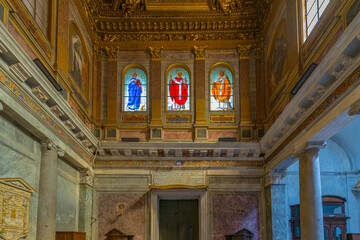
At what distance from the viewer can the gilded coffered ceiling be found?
64.3 ft

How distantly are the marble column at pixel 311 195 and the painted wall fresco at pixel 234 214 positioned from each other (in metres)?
5.30

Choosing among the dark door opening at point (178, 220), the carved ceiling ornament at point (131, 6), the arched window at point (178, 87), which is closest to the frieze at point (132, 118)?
the arched window at point (178, 87)

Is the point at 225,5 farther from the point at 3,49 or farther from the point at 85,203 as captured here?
the point at 3,49

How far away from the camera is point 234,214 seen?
18.8 metres

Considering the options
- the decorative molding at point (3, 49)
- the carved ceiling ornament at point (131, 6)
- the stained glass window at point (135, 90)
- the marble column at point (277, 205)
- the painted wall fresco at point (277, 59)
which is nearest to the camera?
the decorative molding at point (3, 49)

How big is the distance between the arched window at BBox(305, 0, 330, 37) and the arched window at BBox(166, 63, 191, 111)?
7089 millimetres

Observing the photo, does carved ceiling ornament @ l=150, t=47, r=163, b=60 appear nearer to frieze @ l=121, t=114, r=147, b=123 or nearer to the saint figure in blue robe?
the saint figure in blue robe

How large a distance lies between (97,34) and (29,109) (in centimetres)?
934

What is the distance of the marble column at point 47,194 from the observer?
1243 centimetres

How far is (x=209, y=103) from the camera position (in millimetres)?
19719

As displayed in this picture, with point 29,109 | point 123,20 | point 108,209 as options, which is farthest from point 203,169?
point 29,109

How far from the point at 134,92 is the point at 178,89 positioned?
6.06ft

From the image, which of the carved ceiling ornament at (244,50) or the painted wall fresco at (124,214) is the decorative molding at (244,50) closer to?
the carved ceiling ornament at (244,50)

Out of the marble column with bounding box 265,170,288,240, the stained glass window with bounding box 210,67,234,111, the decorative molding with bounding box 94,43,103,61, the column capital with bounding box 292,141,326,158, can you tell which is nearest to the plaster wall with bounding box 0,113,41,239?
the column capital with bounding box 292,141,326,158
